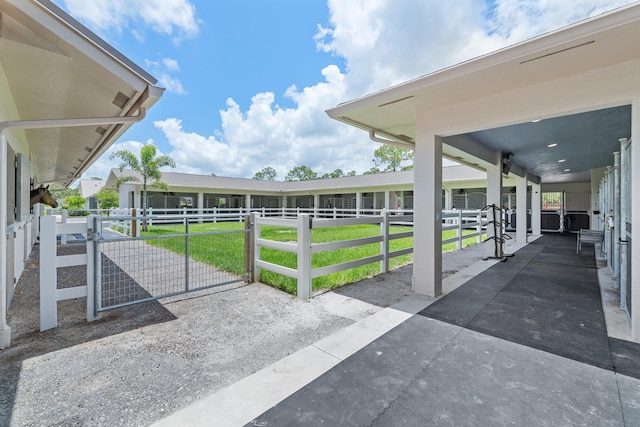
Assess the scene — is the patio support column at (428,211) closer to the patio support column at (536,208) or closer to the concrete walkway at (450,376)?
Answer: the concrete walkway at (450,376)

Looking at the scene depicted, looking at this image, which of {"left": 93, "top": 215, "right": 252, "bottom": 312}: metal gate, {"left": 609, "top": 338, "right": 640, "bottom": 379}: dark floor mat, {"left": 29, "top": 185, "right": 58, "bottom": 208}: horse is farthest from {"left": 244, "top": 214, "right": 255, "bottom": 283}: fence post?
{"left": 29, "top": 185, "right": 58, "bottom": 208}: horse

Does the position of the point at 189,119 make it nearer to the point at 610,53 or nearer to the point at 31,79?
the point at 31,79

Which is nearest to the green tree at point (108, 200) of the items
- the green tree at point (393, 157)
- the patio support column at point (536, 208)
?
the patio support column at point (536, 208)

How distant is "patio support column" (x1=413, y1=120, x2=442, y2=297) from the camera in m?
4.35

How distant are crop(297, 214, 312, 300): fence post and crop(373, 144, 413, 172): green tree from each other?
37671 mm

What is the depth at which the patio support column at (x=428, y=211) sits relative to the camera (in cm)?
435

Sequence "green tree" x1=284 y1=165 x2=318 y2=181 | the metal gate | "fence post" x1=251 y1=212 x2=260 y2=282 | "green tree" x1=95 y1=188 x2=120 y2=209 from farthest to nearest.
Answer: "green tree" x1=284 y1=165 x2=318 y2=181
"green tree" x1=95 y1=188 x2=120 y2=209
"fence post" x1=251 y1=212 x2=260 y2=282
the metal gate

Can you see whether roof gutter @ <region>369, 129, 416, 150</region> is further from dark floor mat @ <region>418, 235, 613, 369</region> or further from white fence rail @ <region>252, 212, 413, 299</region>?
dark floor mat @ <region>418, 235, 613, 369</region>

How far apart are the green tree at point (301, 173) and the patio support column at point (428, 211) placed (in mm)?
70378

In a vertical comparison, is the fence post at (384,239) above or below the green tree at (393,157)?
below

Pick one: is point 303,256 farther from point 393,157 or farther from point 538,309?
point 393,157

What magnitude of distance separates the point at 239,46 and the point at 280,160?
6418 cm

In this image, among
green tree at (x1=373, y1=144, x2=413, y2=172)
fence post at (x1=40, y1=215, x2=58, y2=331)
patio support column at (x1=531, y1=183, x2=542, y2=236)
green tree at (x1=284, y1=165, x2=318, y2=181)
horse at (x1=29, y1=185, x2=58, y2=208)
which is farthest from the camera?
green tree at (x1=284, y1=165, x2=318, y2=181)

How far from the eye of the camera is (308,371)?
7.82 ft
